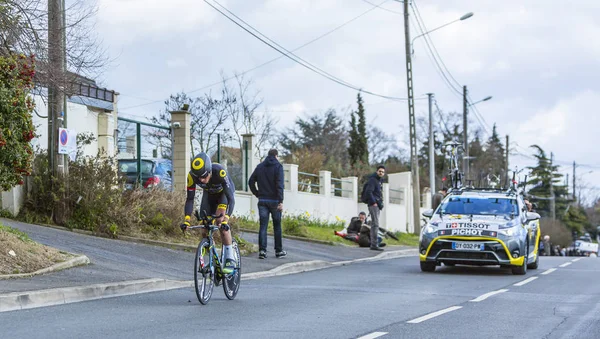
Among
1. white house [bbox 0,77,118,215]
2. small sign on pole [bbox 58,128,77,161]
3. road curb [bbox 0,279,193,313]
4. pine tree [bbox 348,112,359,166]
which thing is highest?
pine tree [bbox 348,112,359,166]

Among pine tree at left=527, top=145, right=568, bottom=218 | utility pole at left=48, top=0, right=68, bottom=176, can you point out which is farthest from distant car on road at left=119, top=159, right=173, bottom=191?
pine tree at left=527, top=145, right=568, bottom=218

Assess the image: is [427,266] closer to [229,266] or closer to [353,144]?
[229,266]

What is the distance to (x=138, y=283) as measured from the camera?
39.5 ft

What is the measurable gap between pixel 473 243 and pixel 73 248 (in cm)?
696

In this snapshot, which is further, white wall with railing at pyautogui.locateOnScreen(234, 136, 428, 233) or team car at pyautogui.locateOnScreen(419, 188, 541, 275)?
white wall with railing at pyautogui.locateOnScreen(234, 136, 428, 233)

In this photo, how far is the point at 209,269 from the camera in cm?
1057

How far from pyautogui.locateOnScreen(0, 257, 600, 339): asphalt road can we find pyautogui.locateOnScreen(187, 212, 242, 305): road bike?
0.16 meters

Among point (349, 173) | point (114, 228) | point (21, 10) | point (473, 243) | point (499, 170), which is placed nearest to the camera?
point (21, 10)

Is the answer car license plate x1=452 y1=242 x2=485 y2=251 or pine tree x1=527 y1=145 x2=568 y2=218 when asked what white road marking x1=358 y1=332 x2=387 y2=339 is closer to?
car license plate x1=452 y1=242 x2=485 y2=251

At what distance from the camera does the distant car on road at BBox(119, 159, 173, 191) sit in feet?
70.2

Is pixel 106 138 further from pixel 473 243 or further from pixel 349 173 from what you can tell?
pixel 349 173

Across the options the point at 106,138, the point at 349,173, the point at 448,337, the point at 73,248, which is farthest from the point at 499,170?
the point at 448,337

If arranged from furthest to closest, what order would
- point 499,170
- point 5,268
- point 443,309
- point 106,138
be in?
point 499,170 < point 106,138 < point 5,268 < point 443,309

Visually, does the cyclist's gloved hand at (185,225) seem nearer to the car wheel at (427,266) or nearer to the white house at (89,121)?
the car wheel at (427,266)
